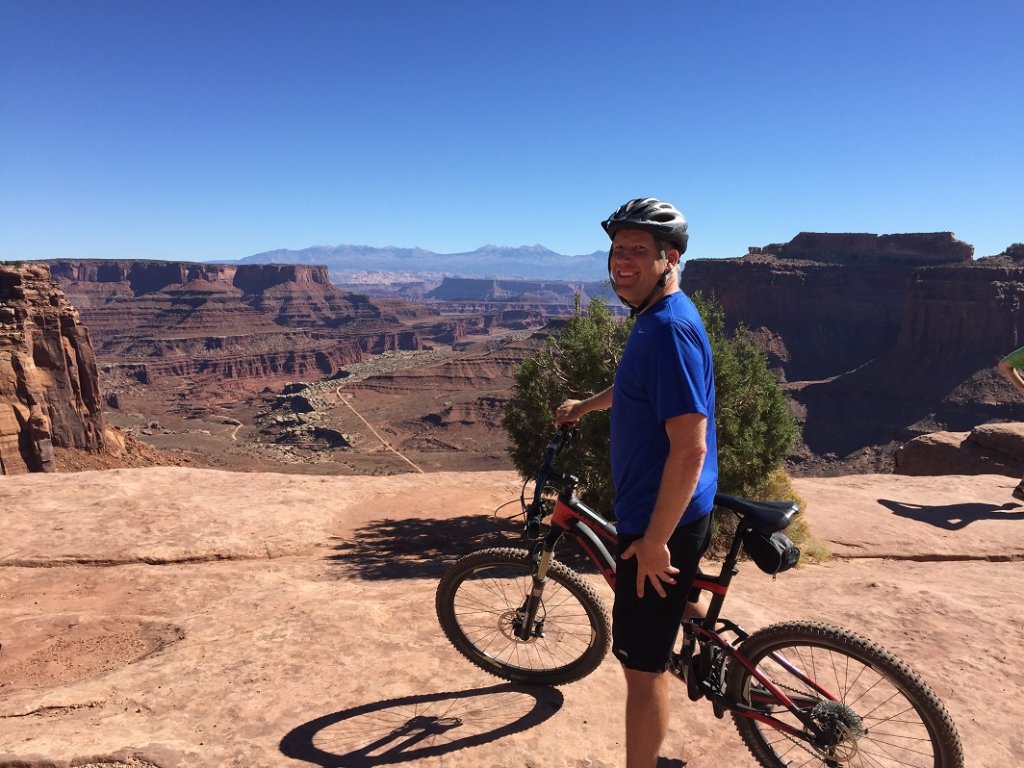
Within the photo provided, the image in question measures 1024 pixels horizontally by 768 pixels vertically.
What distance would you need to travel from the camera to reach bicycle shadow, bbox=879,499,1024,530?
10.9 metres

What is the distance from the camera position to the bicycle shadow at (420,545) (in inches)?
298

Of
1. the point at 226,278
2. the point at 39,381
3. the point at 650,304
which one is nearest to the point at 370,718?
the point at 650,304

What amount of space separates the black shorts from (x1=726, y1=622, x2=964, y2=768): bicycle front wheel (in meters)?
0.63

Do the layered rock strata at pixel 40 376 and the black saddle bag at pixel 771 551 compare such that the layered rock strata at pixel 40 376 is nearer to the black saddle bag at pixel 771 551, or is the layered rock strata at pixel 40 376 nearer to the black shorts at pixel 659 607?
the black shorts at pixel 659 607

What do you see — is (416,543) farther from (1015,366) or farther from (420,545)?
(1015,366)

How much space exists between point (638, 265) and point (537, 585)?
2.00m

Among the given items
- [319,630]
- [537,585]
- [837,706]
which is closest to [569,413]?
[537,585]

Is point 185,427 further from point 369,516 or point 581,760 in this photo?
point 581,760

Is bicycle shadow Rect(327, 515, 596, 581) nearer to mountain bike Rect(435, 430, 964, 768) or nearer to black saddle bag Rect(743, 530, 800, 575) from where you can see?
mountain bike Rect(435, 430, 964, 768)

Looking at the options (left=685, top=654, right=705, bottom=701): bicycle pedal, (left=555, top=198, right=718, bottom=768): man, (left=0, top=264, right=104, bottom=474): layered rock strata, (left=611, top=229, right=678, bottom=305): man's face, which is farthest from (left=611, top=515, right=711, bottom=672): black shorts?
(left=0, top=264, right=104, bottom=474): layered rock strata

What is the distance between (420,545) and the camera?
357 inches

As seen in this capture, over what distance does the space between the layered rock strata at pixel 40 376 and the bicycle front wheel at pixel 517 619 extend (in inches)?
1137

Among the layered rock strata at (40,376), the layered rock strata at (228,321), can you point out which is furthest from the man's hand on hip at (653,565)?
the layered rock strata at (228,321)

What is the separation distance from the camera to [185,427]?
71062 mm
